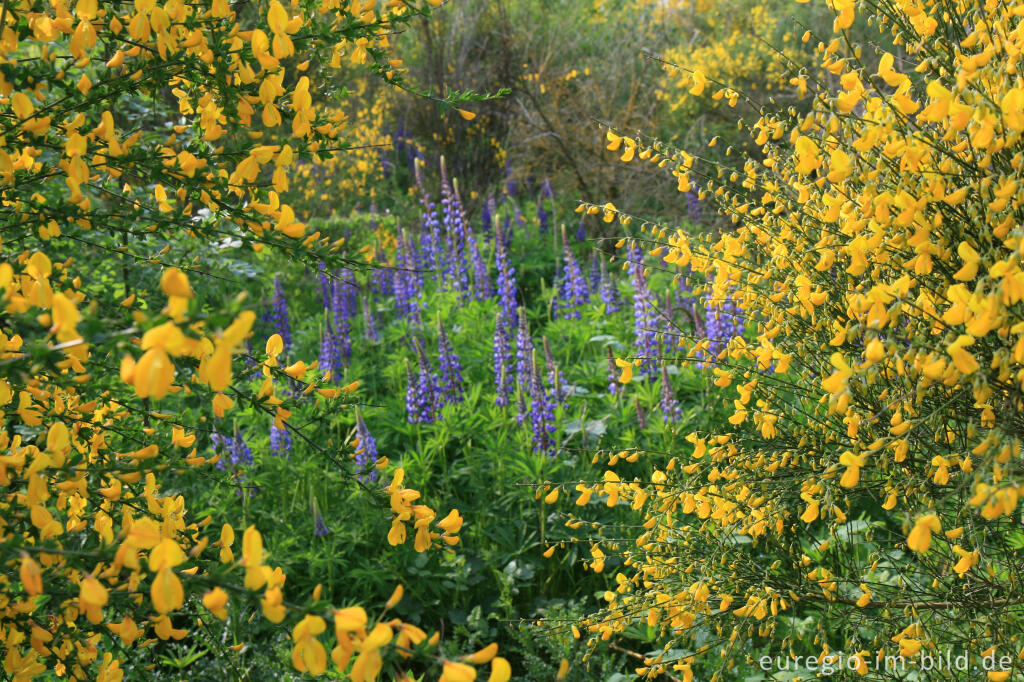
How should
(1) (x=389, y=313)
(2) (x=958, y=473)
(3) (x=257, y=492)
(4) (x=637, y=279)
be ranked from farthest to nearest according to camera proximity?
(1) (x=389, y=313) < (4) (x=637, y=279) < (3) (x=257, y=492) < (2) (x=958, y=473)

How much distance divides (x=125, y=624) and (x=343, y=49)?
1255 millimetres

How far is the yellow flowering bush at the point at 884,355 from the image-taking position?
128cm

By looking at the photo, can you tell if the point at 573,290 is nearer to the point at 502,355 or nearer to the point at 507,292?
the point at 507,292

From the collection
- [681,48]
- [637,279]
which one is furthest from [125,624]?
[681,48]

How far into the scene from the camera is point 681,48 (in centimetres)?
1220

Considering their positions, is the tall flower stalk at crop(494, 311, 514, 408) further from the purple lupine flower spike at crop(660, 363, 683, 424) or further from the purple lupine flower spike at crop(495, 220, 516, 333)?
the purple lupine flower spike at crop(660, 363, 683, 424)

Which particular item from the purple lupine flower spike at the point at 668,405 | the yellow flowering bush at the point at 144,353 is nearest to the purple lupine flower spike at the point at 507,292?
the purple lupine flower spike at the point at 668,405

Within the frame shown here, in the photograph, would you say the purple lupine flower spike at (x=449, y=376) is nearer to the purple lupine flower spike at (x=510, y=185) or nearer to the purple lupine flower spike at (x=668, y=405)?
the purple lupine flower spike at (x=668, y=405)

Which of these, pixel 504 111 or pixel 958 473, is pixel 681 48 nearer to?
pixel 504 111

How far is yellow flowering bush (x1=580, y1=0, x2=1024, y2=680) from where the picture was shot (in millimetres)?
1281

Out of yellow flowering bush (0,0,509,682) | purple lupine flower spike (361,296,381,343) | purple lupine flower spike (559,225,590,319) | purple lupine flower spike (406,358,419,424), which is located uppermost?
yellow flowering bush (0,0,509,682)

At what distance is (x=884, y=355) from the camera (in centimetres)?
129

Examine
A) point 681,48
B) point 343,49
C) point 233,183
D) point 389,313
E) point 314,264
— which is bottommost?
point 389,313

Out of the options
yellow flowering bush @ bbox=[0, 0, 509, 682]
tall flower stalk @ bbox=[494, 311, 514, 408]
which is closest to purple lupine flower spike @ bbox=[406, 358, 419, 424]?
tall flower stalk @ bbox=[494, 311, 514, 408]
